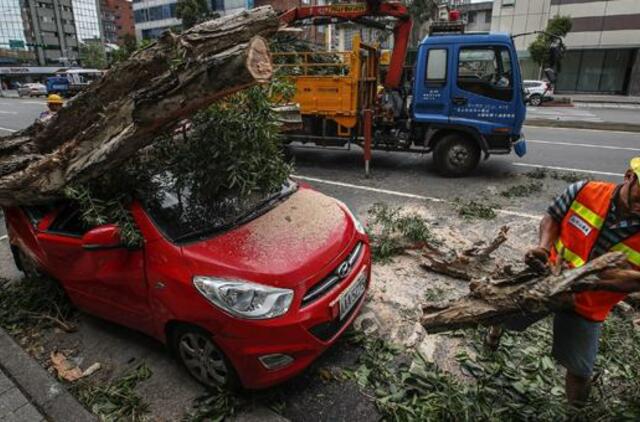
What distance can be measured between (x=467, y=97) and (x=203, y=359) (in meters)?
6.55

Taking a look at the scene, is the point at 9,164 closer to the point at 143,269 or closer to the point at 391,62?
the point at 143,269

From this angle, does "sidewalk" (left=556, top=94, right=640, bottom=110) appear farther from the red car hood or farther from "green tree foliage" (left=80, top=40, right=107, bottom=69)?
"green tree foliage" (left=80, top=40, right=107, bottom=69)

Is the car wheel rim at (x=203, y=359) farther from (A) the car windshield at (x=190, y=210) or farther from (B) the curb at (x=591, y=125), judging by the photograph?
(B) the curb at (x=591, y=125)

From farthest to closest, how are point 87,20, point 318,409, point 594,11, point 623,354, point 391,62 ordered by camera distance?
point 87,20 < point 594,11 < point 391,62 < point 623,354 < point 318,409

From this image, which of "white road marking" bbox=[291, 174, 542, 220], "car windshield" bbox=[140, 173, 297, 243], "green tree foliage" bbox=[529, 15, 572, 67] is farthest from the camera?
"green tree foliage" bbox=[529, 15, 572, 67]

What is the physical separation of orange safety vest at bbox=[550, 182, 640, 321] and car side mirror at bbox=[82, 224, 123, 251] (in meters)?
2.77

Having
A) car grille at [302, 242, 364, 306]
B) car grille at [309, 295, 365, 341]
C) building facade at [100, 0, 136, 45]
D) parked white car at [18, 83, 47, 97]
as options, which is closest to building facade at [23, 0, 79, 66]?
building facade at [100, 0, 136, 45]

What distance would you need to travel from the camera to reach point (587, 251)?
6.74 ft

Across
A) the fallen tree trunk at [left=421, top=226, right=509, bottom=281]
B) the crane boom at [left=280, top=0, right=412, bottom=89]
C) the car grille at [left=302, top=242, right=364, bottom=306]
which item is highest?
the crane boom at [left=280, top=0, right=412, bottom=89]

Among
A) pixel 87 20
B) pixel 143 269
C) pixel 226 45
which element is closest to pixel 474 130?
pixel 226 45

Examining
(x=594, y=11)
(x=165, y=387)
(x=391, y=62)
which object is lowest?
(x=165, y=387)

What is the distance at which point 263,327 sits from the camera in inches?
96.7

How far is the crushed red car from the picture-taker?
99.1 inches

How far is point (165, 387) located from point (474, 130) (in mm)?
6611
